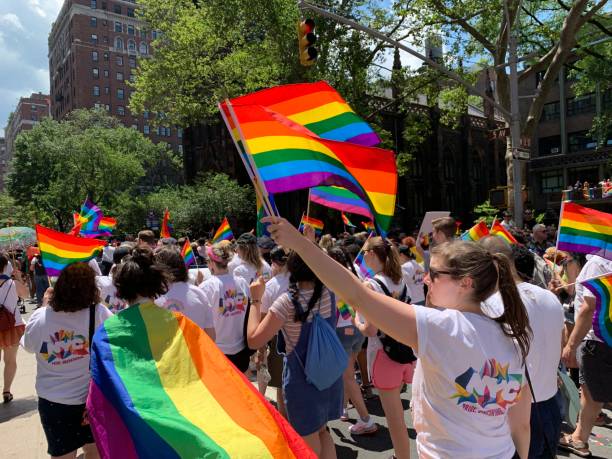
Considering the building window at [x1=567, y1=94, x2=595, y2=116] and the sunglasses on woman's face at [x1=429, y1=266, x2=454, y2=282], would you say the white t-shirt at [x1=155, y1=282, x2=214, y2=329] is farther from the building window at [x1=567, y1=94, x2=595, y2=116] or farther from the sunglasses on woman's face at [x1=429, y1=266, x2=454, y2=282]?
the building window at [x1=567, y1=94, x2=595, y2=116]

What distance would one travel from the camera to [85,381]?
11.3 ft

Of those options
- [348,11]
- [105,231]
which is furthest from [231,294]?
[348,11]

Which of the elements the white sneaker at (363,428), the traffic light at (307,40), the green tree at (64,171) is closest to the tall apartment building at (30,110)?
the green tree at (64,171)

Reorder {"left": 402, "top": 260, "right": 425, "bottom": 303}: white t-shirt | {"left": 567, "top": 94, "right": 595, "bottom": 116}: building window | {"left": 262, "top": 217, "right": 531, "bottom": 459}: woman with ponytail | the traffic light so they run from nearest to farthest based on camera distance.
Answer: {"left": 262, "top": 217, "right": 531, "bottom": 459}: woman with ponytail → {"left": 402, "top": 260, "right": 425, "bottom": 303}: white t-shirt → the traffic light → {"left": 567, "top": 94, "right": 595, "bottom": 116}: building window

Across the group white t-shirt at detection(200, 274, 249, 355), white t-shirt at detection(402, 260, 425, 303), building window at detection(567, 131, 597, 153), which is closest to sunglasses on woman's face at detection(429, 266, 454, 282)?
white t-shirt at detection(200, 274, 249, 355)

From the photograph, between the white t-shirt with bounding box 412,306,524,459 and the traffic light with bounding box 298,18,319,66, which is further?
the traffic light with bounding box 298,18,319,66

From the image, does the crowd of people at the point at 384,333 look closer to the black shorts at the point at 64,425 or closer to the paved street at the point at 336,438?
the black shorts at the point at 64,425

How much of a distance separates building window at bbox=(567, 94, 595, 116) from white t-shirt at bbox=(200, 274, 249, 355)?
4449 centimetres

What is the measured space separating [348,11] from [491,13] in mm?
6862

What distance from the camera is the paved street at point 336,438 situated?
470 cm

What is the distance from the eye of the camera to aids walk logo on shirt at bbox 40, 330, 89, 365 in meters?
3.44

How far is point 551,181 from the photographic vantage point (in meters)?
44.5

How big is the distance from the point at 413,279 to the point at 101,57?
89073 millimetres

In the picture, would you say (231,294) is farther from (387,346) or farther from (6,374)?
(6,374)
